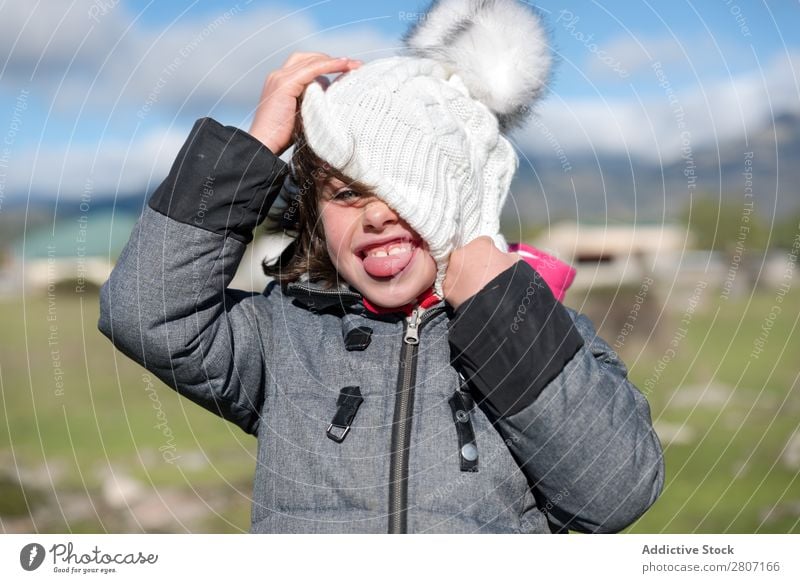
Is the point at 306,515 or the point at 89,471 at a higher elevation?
the point at 306,515

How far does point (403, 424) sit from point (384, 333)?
6.3 inches

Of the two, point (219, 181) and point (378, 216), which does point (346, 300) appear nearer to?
point (378, 216)

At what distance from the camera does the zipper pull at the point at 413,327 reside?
4.57 feet

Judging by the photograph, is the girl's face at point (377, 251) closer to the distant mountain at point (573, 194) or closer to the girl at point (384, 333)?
the girl at point (384, 333)

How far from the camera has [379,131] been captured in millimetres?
1354

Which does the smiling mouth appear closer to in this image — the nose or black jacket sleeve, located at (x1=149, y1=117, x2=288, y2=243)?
the nose

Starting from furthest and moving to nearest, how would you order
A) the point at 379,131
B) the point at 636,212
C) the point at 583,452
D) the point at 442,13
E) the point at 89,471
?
the point at 89,471, the point at 636,212, the point at 442,13, the point at 379,131, the point at 583,452

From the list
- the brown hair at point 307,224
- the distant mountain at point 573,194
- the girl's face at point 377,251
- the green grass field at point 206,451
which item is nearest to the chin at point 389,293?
the girl's face at point 377,251

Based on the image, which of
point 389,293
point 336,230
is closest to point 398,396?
point 389,293

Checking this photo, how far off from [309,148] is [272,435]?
1.55 feet

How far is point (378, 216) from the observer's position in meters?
1.35

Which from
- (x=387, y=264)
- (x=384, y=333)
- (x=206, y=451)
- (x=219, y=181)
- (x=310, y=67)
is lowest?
(x=206, y=451)
